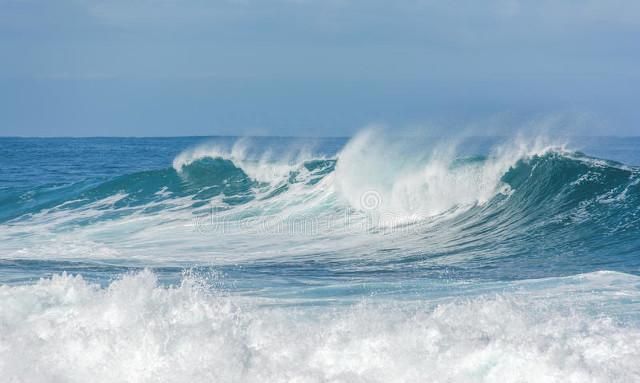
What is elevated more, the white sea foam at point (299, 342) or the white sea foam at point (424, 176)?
the white sea foam at point (424, 176)

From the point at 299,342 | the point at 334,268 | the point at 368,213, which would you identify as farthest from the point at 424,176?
the point at 299,342

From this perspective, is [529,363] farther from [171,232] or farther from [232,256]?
[171,232]

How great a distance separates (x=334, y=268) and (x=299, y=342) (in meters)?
4.69

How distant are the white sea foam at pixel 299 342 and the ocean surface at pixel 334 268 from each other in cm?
2

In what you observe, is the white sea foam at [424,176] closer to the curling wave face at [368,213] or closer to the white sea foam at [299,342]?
the curling wave face at [368,213]

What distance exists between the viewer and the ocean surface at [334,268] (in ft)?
21.2

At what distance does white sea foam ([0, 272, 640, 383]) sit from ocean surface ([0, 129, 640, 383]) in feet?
0.06

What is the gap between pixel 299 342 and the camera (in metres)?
6.67

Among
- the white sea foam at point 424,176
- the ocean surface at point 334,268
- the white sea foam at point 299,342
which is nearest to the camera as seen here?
the white sea foam at point 299,342

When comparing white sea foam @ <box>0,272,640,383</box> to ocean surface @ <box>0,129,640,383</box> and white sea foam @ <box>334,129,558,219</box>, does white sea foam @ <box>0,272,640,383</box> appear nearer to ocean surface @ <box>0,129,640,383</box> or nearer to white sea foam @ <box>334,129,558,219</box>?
ocean surface @ <box>0,129,640,383</box>

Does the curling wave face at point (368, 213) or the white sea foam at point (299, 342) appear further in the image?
the curling wave face at point (368, 213)

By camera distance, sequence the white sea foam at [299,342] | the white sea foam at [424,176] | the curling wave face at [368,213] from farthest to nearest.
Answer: the white sea foam at [424,176] → the curling wave face at [368,213] → the white sea foam at [299,342]

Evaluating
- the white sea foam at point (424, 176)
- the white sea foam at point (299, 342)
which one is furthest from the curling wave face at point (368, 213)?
the white sea foam at point (299, 342)

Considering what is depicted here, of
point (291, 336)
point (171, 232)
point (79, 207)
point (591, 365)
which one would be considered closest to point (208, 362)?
point (291, 336)
